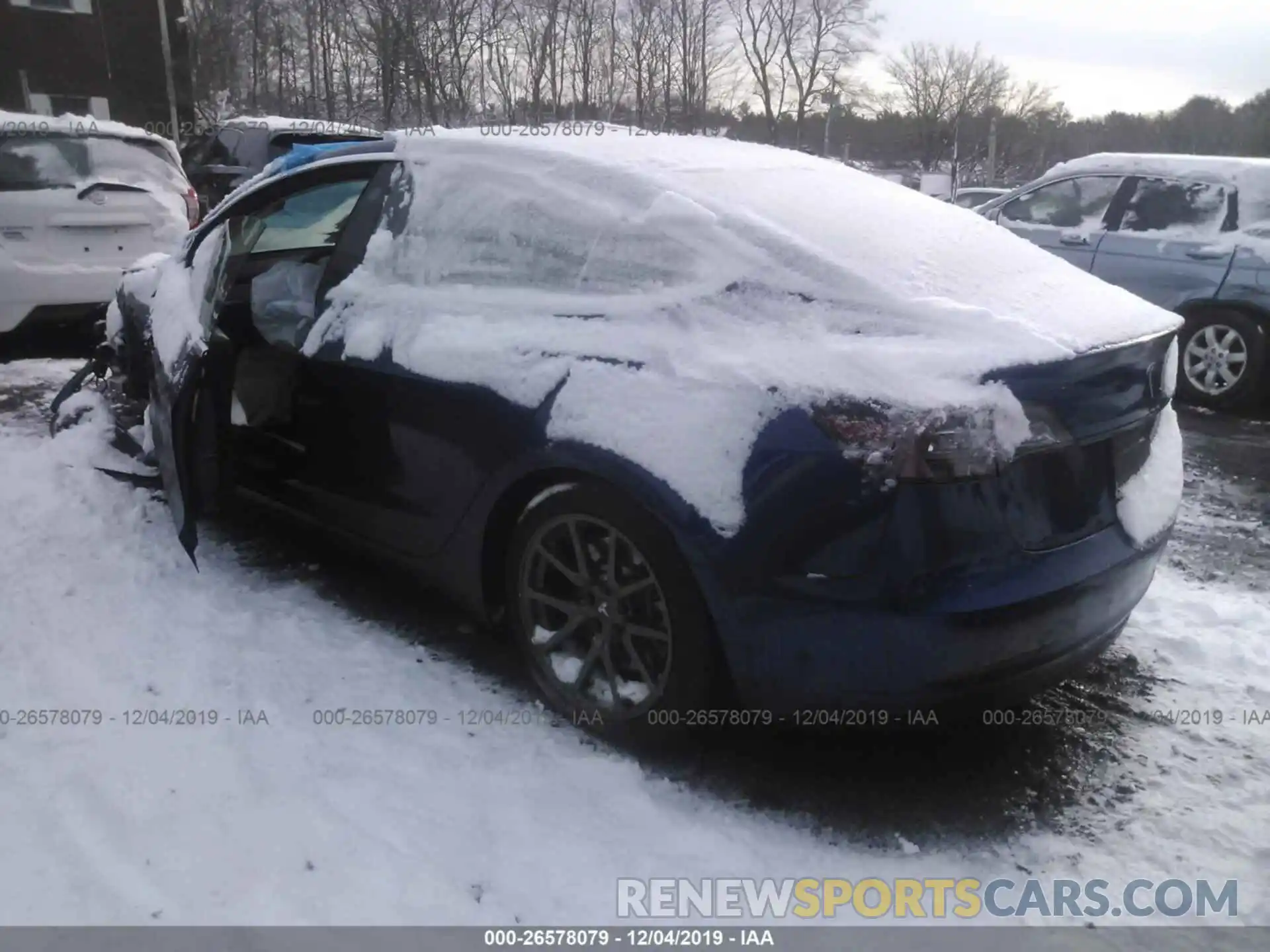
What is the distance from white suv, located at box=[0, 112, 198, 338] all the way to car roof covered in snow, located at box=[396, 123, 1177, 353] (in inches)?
176

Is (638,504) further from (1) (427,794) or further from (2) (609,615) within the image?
(1) (427,794)

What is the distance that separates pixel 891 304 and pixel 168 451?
8.29 ft

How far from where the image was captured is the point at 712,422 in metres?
2.40

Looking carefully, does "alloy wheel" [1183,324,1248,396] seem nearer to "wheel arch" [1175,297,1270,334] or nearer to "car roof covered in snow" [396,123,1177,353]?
"wheel arch" [1175,297,1270,334]

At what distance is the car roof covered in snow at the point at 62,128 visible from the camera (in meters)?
6.86

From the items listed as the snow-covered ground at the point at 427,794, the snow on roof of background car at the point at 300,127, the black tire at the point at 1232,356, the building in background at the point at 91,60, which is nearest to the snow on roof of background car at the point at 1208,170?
the black tire at the point at 1232,356

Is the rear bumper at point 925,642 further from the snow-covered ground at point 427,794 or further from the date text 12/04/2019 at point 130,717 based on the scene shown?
the date text 12/04/2019 at point 130,717

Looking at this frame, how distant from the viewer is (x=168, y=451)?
353 centimetres

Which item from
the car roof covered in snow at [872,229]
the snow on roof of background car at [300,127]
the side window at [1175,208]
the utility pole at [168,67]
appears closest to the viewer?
the car roof covered in snow at [872,229]

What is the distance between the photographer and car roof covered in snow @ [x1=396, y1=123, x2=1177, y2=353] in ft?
8.39

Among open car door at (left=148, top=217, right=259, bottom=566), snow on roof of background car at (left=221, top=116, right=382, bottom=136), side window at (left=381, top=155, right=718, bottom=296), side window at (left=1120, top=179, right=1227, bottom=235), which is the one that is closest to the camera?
side window at (left=381, top=155, right=718, bottom=296)

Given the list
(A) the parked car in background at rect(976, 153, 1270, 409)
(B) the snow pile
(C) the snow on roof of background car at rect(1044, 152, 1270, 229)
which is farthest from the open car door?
(C) the snow on roof of background car at rect(1044, 152, 1270, 229)

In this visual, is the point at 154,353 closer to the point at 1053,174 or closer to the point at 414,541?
the point at 414,541

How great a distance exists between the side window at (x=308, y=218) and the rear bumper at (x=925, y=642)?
2.15 metres
